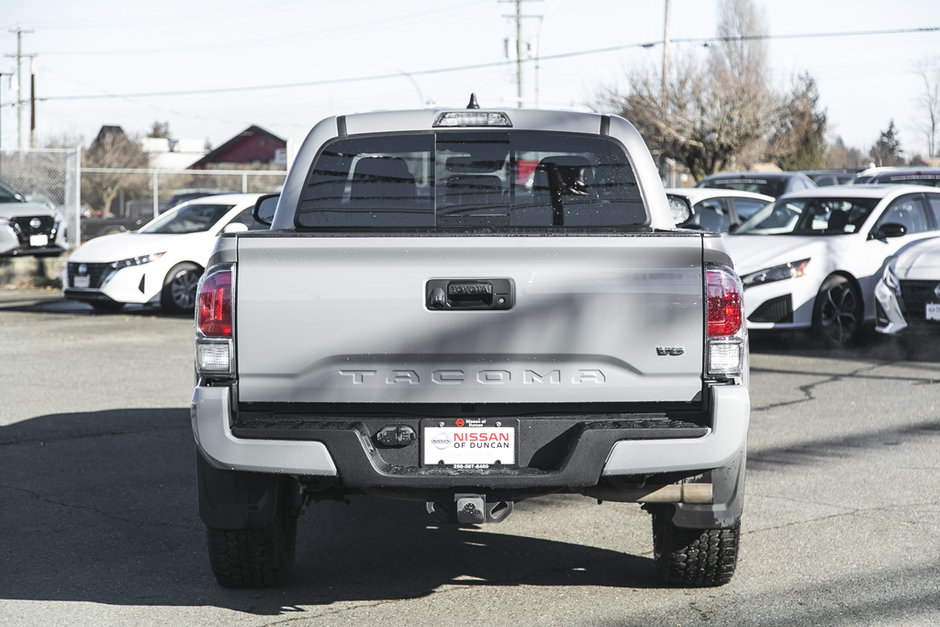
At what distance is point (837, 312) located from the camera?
12008 millimetres

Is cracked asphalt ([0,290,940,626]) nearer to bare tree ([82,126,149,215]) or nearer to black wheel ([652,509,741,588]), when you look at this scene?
black wheel ([652,509,741,588])

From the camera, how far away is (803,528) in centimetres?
575

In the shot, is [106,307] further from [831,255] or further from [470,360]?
[470,360]

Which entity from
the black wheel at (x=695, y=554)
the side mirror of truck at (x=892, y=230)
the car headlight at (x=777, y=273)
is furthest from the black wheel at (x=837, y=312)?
the black wheel at (x=695, y=554)

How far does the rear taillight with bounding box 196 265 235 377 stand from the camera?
4.13 metres

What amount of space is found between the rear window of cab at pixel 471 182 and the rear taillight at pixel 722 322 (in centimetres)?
106

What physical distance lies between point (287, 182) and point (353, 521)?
5.98 ft

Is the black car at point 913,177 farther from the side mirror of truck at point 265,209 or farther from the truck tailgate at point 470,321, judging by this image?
the truck tailgate at point 470,321

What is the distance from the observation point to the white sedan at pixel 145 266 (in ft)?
50.3

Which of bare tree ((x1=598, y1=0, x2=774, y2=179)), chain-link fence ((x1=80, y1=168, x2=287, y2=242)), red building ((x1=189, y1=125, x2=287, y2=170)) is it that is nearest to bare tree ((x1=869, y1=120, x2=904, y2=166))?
bare tree ((x1=598, y1=0, x2=774, y2=179))

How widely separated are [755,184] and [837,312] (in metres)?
7.18

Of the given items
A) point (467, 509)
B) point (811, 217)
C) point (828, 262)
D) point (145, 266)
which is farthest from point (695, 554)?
point (145, 266)

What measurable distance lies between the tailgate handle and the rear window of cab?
110 cm

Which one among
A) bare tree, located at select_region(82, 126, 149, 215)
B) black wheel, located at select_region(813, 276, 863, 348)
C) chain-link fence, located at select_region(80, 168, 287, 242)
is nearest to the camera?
black wheel, located at select_region(813, 276, 863, 348)
